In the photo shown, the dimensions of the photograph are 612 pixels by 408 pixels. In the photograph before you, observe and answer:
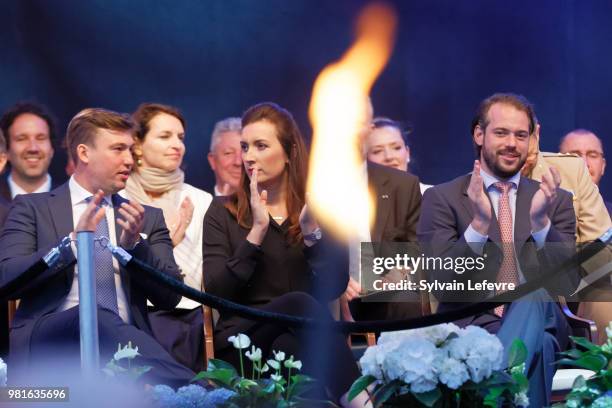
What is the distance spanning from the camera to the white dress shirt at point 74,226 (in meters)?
4.63

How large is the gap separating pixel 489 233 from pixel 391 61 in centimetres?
155

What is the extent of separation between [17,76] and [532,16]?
111 inches

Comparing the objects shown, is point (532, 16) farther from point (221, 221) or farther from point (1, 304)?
point (1, 304)

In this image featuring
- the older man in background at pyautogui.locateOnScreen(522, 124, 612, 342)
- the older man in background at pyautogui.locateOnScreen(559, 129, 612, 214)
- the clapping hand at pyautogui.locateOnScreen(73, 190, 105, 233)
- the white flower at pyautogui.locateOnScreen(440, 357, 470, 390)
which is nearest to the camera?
the white flower at pyautogui.locateOnScreen(440, 357, 470, 390)

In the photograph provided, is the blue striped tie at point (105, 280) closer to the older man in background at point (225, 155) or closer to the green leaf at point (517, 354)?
the older man in background at point (225, 155)

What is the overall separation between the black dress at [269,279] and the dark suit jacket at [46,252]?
22cm

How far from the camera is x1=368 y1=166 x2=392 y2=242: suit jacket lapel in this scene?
550 centimetres

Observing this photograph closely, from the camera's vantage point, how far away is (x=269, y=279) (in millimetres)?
5004

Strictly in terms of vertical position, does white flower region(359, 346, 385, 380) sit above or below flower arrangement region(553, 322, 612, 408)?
above

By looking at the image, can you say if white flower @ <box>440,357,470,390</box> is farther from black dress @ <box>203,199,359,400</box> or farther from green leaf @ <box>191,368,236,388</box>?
black dress @ <box>203,199,359,400</box>

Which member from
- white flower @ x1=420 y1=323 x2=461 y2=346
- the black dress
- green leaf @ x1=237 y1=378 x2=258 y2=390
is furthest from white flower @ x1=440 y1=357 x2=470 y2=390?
the black dress

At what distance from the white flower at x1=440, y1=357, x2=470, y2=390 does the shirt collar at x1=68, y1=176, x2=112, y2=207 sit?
7.29 ft

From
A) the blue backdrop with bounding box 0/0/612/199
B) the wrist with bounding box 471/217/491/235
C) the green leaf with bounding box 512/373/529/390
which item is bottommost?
the green leaf with bounding box 512/373/529/390

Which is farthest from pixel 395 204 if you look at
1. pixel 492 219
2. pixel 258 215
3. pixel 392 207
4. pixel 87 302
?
pixel 87 302
